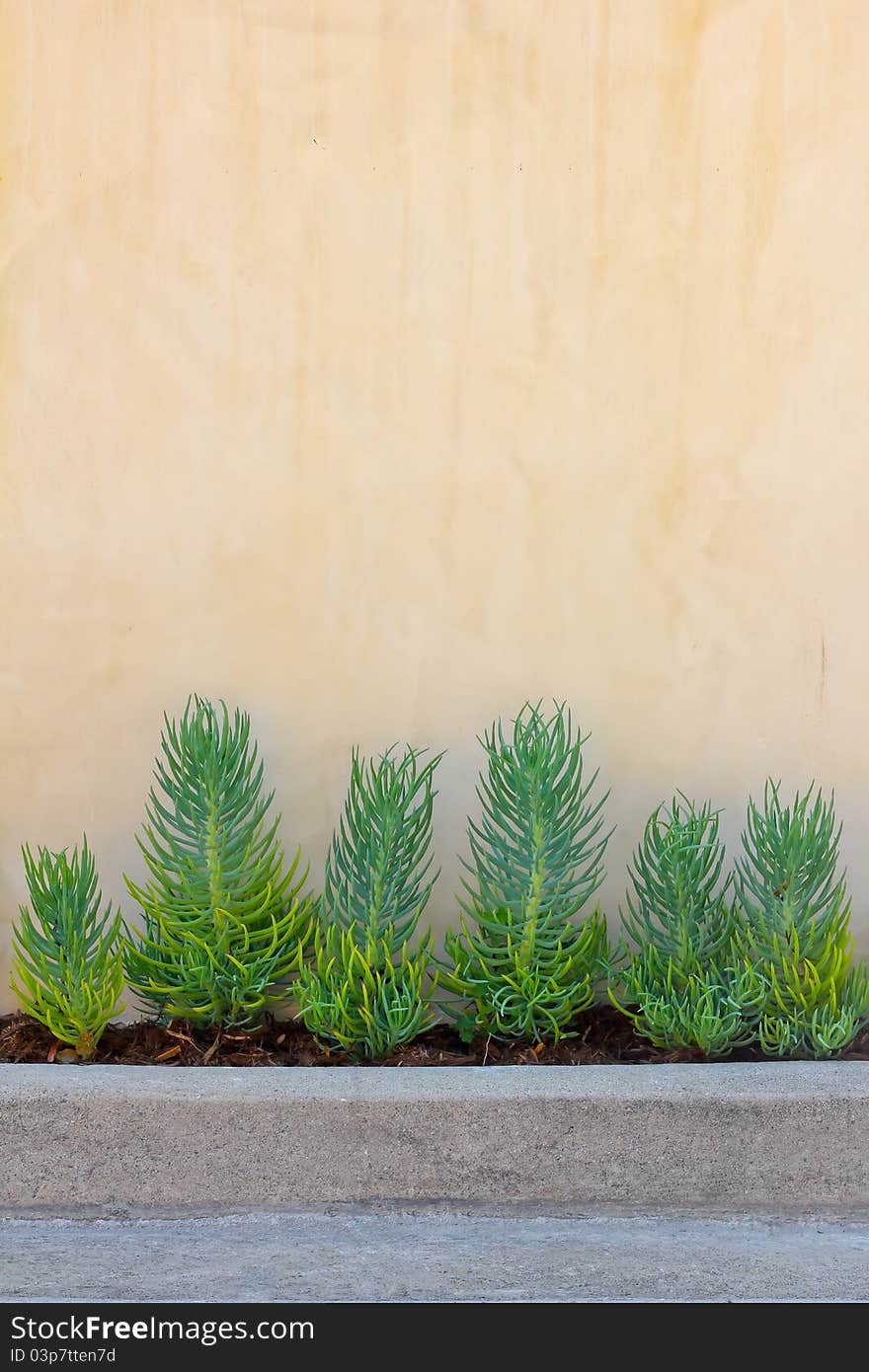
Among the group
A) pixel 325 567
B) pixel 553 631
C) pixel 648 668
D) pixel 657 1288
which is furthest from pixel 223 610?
pixel 657 1288

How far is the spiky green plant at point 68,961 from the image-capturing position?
2.46 meters

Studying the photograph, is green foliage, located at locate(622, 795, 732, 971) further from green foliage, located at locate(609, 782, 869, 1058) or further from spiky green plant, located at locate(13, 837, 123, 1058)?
spiky green plant, located at locate(13, 837, 123, 1058)

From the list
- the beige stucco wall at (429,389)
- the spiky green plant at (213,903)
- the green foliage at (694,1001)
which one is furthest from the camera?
the beige stucco wall at (429,389)

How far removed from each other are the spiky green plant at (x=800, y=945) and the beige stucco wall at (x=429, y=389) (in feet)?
0.91

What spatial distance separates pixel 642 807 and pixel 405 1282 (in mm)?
1122

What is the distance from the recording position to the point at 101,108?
8.88ft

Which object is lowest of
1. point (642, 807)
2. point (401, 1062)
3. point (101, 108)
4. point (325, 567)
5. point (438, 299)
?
point (401, 1062)

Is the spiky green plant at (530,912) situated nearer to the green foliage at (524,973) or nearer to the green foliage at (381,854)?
the green foliage at (524,973)

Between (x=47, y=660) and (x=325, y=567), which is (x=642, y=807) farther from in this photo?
(x=47, y=660)

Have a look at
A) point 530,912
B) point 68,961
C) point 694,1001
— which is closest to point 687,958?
point 694,1001

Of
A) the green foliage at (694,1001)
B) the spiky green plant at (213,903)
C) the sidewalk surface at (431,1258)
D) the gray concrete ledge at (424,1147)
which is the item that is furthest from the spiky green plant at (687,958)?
the spiky green plant at (213,903)
